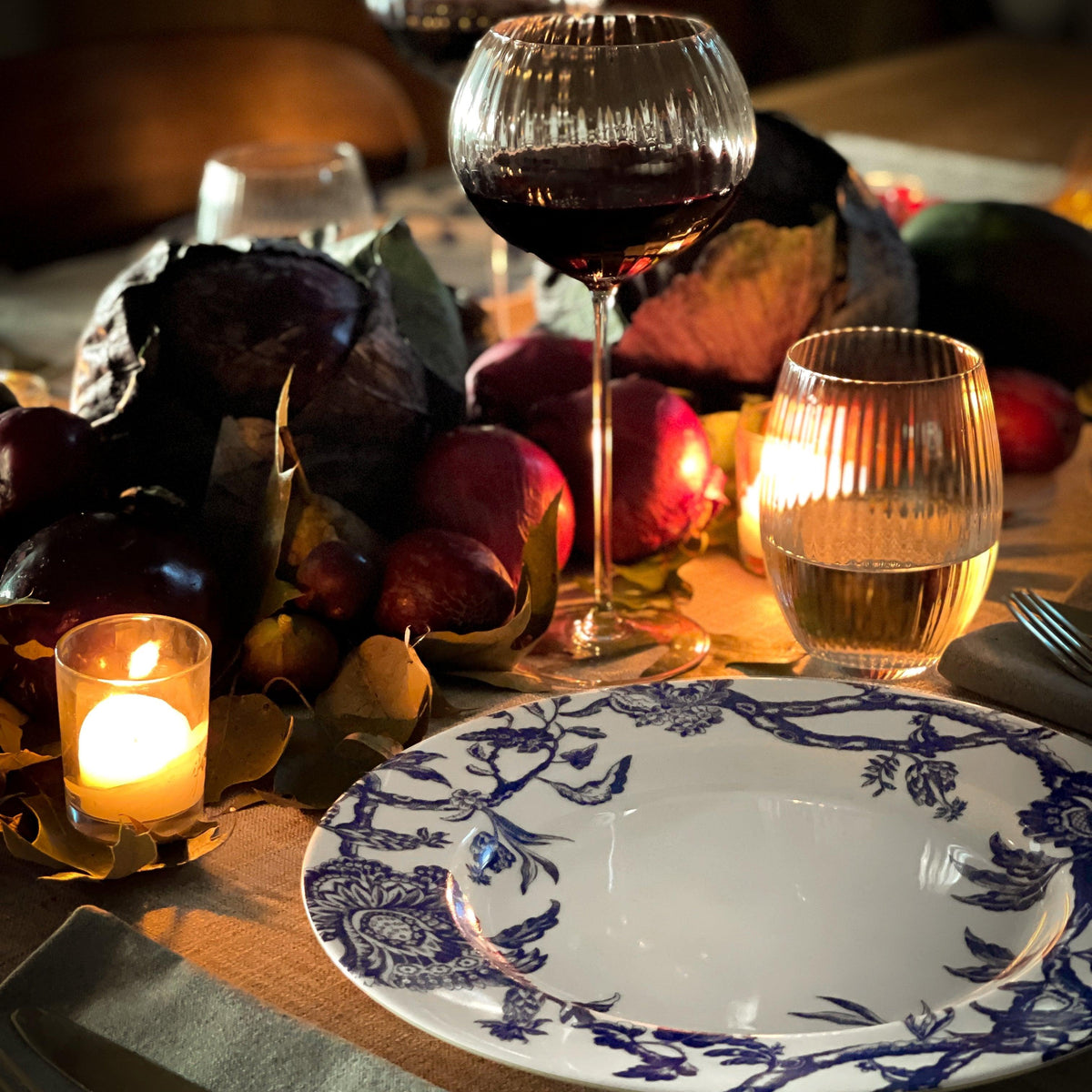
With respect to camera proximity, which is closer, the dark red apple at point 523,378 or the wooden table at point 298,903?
the wooden table at point 298,903

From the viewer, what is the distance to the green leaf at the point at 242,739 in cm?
55

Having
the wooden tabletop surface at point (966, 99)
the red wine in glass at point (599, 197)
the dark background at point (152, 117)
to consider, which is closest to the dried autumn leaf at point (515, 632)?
the red wine in glass at point (599, 197)

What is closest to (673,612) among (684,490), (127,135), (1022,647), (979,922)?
(684,490)

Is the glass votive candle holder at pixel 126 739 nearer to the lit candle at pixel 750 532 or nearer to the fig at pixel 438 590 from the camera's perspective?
the fig at pixel 438 590

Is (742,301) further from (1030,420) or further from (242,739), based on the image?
(242,739)

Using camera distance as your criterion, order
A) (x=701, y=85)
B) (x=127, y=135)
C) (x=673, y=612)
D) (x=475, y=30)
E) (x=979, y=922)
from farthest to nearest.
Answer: (x=127, y=135), (x=475, y=30), (x=673, y=612), (x=701, y=85), (x=979, y=922)

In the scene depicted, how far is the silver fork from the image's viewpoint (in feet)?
1.96

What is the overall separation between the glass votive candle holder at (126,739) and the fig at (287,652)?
71 mm

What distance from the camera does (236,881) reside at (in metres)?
0.51

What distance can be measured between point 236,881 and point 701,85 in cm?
37

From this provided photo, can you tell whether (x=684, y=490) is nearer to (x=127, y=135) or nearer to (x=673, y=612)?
(x=673, y=612)

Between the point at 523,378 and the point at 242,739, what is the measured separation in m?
0.31

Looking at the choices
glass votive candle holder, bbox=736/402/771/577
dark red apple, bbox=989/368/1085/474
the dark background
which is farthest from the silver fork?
the dark background

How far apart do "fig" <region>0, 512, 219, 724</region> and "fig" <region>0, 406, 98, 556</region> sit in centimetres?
3
